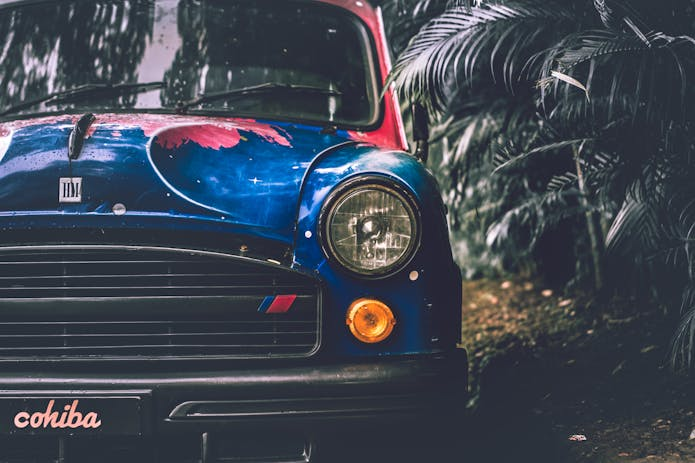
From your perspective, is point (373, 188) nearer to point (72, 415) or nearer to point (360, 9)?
point (72, 415)

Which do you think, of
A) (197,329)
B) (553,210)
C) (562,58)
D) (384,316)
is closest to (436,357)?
(384,316)

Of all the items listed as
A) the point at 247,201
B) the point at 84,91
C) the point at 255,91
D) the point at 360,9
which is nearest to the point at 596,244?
the point at 360,9

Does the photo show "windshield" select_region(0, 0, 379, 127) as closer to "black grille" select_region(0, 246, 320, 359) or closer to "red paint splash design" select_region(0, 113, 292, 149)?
"red paint splash design" select_region(0, 113, 292, 149)

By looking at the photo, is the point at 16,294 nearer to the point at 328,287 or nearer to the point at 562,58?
the point at 328,287

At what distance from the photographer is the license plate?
2.86 meters

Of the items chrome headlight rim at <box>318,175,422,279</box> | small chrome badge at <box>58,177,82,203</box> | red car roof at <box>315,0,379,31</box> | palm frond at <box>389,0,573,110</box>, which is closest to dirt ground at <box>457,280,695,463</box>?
chrome headlight rim at <box>318,175,422,279</box>

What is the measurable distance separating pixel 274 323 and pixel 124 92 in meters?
1.34

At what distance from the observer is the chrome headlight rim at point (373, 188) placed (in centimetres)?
297

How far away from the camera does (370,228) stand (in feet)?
9.77

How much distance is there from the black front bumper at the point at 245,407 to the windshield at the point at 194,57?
46.3 inches

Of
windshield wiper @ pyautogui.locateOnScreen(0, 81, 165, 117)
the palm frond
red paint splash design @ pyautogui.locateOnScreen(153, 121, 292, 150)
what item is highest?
the palm frond

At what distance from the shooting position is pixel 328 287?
2.97 m

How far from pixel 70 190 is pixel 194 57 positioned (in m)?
1.12

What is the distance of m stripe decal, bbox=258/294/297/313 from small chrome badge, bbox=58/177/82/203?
0.64 meters
